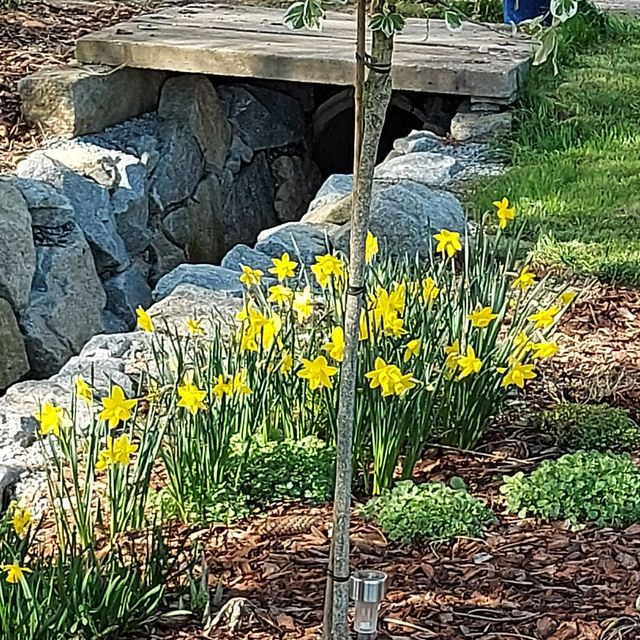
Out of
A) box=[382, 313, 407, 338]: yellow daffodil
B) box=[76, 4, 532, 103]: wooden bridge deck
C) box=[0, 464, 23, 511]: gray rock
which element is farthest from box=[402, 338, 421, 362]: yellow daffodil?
box=[76, 4, 532, 103]: wooden bridge deck

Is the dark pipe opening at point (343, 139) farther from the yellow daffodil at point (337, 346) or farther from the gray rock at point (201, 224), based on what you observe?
the yellow daffodil at point (337, 346)

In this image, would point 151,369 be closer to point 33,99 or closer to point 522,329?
point 522,329

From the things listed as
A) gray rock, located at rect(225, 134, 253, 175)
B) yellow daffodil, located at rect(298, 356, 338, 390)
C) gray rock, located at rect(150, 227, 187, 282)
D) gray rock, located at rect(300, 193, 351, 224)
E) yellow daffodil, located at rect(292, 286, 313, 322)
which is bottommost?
gray rock, located at rect(150, 227, 187, 282)

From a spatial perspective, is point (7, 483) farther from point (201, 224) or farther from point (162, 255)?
point (201, 224)

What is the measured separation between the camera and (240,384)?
283 cm

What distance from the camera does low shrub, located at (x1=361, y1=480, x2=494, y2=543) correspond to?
9.18 feet

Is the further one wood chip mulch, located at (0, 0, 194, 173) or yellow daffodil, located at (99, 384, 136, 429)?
wood chip mulch, located at (0, 0, 194, 173)

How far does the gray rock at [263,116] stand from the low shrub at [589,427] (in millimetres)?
5101

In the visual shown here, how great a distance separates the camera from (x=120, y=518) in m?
2.62

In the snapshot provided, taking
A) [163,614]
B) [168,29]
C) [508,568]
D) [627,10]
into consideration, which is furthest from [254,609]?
[627,10]

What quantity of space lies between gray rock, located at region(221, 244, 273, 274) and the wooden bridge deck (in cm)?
203

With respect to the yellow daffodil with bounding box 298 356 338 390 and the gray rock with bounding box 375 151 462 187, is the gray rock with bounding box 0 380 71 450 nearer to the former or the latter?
the yellow daffodil with bounding box 298 356 338 390

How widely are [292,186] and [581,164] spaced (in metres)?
2.68

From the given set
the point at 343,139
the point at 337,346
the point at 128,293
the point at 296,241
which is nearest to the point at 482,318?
the point at 337,346
